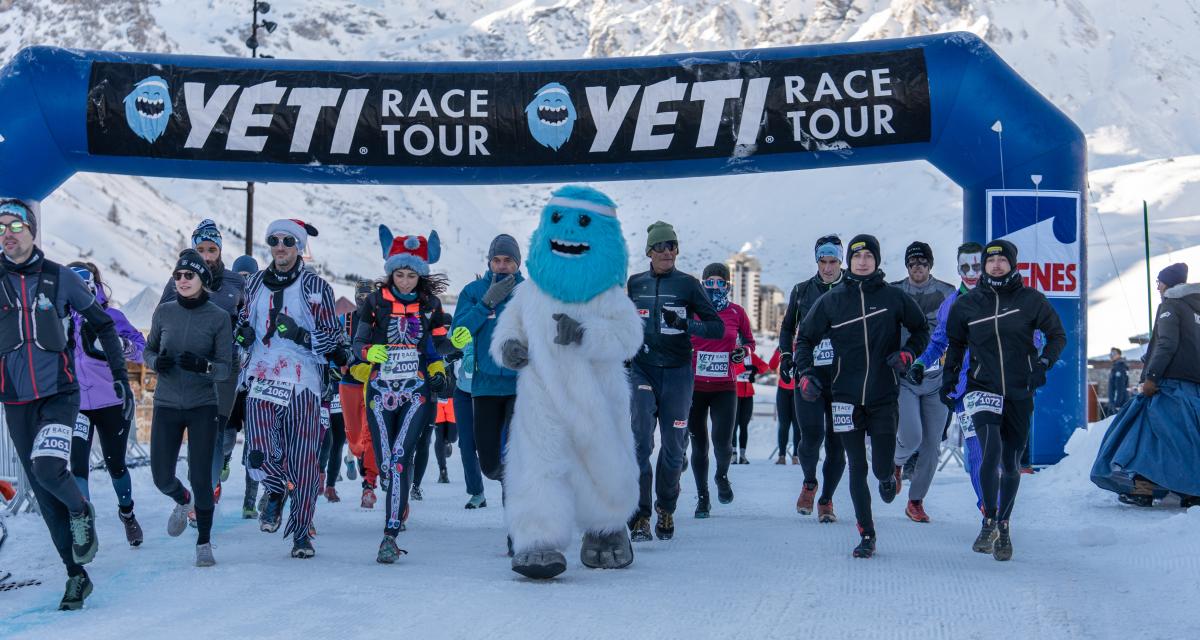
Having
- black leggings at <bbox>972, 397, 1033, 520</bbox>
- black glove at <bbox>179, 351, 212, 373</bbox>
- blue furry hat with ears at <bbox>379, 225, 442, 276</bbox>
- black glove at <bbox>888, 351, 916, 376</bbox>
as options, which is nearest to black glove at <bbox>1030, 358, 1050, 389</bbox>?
black leggings at <bbox>972, 397, 1033, 520</bbox>

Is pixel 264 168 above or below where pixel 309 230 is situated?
above

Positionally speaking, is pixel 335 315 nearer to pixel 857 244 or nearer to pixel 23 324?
pixel 23 324

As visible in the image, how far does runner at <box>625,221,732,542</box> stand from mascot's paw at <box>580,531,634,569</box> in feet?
3.68

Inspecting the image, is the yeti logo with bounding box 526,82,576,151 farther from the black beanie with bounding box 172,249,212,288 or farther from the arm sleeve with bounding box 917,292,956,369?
the black beanie with bounding box 172,249,212,288

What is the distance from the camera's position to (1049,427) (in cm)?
1127

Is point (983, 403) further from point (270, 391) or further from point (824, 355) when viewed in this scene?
point (270, 391)

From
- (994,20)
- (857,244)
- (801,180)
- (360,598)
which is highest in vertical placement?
(994,20)

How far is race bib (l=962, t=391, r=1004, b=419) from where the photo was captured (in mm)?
6770

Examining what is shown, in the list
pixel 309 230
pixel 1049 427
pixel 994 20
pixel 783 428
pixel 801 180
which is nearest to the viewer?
pixel 309 230

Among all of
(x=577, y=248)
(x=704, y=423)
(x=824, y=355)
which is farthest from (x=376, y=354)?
(x=824, y=355)

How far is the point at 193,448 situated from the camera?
6637 mm

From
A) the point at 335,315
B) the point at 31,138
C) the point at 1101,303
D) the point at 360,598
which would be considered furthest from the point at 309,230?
the point at 1101,303

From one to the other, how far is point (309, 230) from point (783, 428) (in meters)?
7.33

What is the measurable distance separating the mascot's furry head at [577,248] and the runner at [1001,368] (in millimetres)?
2052
